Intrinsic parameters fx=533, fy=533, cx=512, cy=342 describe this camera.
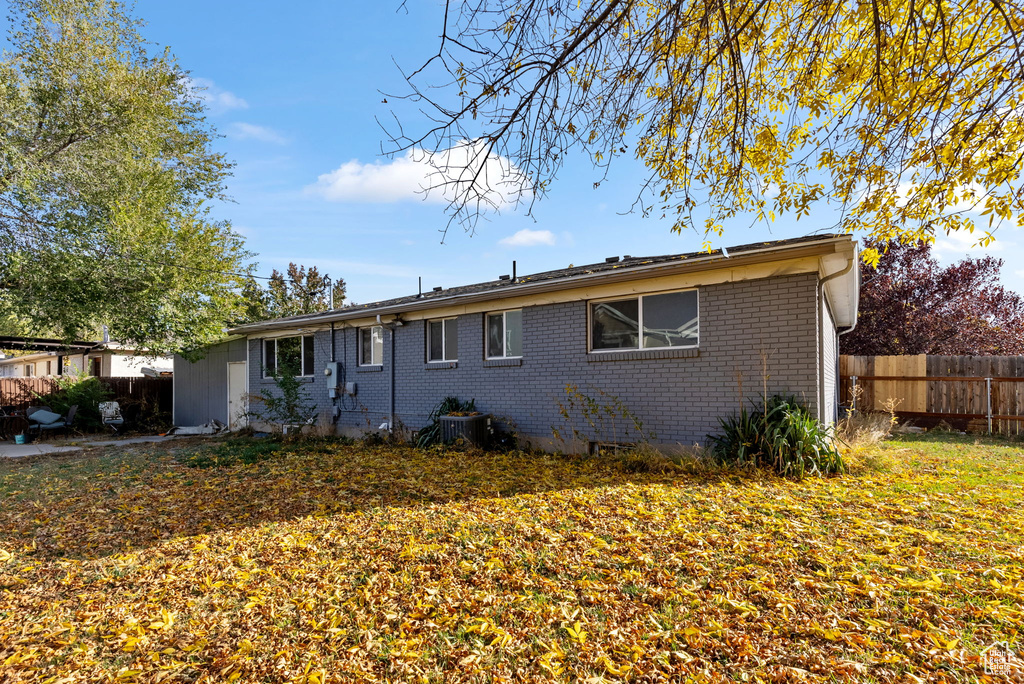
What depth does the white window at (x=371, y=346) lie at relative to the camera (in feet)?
41.5

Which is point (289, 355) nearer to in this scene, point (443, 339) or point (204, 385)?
point (204, 385)

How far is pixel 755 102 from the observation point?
4762 mm

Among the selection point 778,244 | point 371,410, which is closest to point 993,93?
point 778,244

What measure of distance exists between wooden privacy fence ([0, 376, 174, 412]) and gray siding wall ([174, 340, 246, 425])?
29.9 inches

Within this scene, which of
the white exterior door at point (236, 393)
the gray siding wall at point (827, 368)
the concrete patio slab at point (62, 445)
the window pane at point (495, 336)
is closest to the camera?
the gray siding wall at point (827, 368)

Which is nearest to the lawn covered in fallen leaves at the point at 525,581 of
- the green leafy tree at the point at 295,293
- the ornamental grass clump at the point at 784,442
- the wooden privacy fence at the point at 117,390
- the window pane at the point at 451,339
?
the ornamental grass clump at the point at 784,442

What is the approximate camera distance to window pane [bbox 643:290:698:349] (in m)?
8.18

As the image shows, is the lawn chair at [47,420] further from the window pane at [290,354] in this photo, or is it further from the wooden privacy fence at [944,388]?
the wooden privacy fence at [944,388]

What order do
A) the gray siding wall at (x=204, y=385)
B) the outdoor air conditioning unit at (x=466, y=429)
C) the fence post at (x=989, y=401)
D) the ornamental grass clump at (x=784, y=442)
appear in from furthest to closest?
the gray siding wall at (x=204, y=385) < the fence post at (x=989, y=401) < the outdoor air conditioning unit at (x=466, y=429) < the ornamental grass clump at (x=784, y=442)

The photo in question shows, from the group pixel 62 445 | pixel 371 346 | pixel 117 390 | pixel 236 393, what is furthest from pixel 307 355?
pixel 117 390

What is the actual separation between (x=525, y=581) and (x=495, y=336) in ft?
23.6

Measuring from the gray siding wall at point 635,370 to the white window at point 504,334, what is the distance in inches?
7.3

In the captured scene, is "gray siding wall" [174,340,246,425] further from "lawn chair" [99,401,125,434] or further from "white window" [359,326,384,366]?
"white window" [359,326,384,366]

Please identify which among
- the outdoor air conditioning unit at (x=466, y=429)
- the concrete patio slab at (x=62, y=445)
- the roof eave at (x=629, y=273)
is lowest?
the concrete patio slab at (x=62, y=445)
